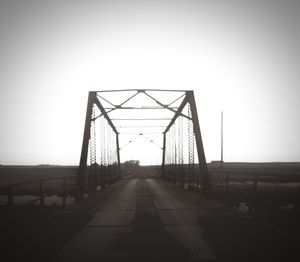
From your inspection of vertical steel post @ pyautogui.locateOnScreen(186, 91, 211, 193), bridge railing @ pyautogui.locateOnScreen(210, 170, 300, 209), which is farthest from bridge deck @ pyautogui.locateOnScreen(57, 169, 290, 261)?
vertical steel post @ pyautogui.locateOnScreen(186, 91, 211, 193)

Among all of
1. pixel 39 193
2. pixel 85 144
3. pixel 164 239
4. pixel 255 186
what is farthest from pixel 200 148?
pixel 164 239

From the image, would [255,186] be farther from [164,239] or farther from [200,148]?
[200,148]

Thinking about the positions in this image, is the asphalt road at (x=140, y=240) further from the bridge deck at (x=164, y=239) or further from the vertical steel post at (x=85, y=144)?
the vertical steel post at (x=85, y=144)

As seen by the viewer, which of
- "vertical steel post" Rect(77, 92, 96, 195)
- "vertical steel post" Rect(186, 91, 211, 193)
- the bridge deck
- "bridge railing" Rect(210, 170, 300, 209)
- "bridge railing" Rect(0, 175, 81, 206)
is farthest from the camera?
"vertical steel post" Rect(186, 91, 211, 193)

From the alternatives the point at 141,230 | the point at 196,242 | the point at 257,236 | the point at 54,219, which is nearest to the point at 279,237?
the point at 257,236

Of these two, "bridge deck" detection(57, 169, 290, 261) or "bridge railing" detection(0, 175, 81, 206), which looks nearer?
"bridge deck" detection(57, 169, 290, 261)

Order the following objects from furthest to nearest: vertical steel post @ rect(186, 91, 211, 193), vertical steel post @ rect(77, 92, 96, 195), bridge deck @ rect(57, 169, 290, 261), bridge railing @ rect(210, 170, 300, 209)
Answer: vertical steel post @ rect(186, 91, 211, 193)
vertical steel post @ rect(77, 92, 96, 195)
bridge railing @ rect(210, 170, 300, 209)
bridge deck @ rect(57, 169, 290, 261)

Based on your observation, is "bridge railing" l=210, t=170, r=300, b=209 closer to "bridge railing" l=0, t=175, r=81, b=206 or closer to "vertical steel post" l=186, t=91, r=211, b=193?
"vertical steel post" l=186, t=91, r=211, b=193

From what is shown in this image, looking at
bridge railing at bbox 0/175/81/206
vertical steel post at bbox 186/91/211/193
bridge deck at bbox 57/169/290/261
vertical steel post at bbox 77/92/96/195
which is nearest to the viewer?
bridge deck at bbox 57/169/290/261

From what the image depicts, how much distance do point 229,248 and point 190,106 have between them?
13.0 metres

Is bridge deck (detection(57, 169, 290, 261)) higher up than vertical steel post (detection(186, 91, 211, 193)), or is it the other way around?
vertical steel post (detection(186, 91, 211, 193))

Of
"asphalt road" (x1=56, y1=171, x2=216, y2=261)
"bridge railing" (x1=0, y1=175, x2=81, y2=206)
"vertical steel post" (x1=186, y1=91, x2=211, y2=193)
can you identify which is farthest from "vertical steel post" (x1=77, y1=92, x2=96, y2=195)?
"asphalt road" (x1=56, y1=171, x2=216, y2=261)

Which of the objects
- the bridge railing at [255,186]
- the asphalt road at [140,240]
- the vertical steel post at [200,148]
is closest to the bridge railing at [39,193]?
the asphalt road at [140,240]

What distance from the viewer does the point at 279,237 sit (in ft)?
21.5
